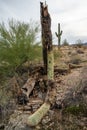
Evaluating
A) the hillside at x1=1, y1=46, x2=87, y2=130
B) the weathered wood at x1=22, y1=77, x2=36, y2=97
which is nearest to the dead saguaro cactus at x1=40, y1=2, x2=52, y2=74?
the weathered wood at x1=22, y1=77, x2=36, y2=97

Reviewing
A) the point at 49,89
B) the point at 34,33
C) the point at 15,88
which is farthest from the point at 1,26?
the point at 49,89

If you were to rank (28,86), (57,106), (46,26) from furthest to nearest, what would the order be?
(28,86) → (46,26) → (57,106)

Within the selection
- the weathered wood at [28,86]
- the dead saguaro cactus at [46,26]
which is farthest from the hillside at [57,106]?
the dead saguaro cactus at [46,26]

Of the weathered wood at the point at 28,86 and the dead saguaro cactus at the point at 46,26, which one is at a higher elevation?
the dead saguaro cactus at the point at 46,26

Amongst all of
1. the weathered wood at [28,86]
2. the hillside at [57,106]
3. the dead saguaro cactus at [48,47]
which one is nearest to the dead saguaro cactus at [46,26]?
the dead saguaro cactus at [48,47]

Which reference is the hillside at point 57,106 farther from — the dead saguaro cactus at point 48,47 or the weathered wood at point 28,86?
the dead saguaro cactus at point 48,47

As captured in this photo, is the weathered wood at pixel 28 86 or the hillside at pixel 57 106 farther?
the weathered wood at pixel 28 86

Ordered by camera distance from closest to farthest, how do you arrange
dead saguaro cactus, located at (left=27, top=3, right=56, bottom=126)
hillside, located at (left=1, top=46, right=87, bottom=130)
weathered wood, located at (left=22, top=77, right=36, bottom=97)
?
hillside, located at (left=1, top=46, right=87, bottom=130), dead saguaro cactus, located at (left=27, top=3, right=56, bottom=126), weathered wood, located at (left=22, top=77, right=36, bottom=97)

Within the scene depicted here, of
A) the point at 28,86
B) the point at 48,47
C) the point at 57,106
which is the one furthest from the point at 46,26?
the point at 57,106

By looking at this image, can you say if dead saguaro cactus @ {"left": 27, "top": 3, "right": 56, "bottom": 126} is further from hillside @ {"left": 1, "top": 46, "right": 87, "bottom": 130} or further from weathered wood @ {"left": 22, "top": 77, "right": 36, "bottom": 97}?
weathered wood @ {"left": 22, "top": 77, "right": 36, "bottom": 97}

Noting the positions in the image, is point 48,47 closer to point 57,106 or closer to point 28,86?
point 28,86

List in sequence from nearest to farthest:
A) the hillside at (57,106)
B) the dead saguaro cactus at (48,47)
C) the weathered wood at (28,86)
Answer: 1. the hillside at (57,106)
2. the dead saguaro cactus at (48,47)
3. the weathered wood at (28,86)

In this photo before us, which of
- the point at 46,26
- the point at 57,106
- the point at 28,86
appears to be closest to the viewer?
the point at 57,106

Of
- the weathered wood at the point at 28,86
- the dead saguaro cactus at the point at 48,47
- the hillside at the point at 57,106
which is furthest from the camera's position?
the weathered wood at the point at 28,86
